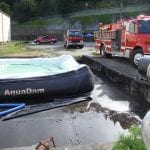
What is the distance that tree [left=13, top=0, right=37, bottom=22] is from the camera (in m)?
98.2

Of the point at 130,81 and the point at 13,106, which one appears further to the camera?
the point at 130,81

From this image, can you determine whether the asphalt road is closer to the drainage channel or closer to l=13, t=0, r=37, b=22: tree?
the drainage channel

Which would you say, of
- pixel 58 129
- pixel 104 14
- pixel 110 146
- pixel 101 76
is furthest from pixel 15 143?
pixel 104 14

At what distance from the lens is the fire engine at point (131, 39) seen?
18.0 metres

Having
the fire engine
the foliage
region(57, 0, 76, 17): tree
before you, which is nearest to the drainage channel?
the foliage

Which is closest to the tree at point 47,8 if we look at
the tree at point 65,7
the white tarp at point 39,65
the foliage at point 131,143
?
the tree at point 65,7

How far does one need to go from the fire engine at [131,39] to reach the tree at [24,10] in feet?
254

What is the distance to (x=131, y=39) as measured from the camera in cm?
1894

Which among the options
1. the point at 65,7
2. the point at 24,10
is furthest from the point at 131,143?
the point at 24,10

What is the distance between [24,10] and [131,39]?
271 ft

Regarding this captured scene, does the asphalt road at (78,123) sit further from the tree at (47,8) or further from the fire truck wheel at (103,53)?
the tree at (47,8)

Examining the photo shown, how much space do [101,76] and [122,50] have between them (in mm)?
5015

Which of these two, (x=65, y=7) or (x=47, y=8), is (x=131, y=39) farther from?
(x=47, y=8)

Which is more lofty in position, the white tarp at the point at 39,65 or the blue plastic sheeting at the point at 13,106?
the white tarp at the point at 39,65
